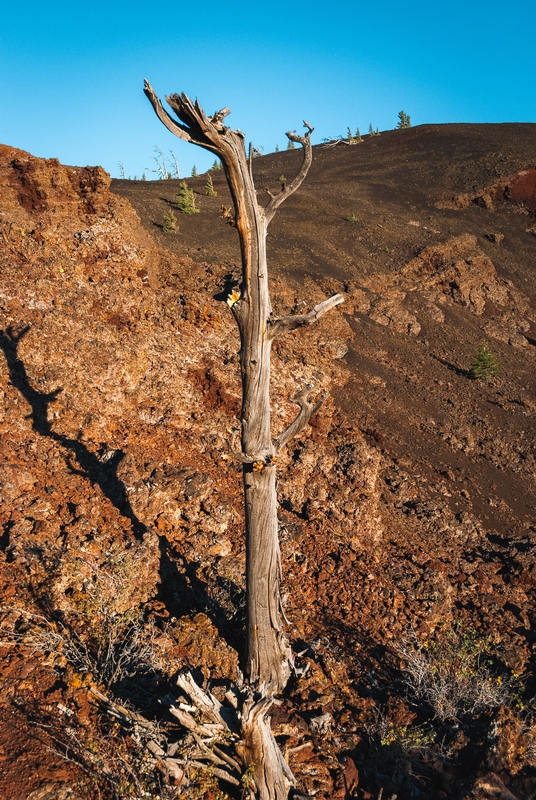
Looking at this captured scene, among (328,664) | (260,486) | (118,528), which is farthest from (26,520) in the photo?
(328,664)

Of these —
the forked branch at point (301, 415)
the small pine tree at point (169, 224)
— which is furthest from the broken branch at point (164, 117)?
the small pine tree at point (169, 224)

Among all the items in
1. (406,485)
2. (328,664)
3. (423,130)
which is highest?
(423,130)

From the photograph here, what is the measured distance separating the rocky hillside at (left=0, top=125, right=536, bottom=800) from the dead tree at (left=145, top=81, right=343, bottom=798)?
26.7 inches

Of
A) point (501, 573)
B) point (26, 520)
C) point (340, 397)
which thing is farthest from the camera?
point (340, 397)

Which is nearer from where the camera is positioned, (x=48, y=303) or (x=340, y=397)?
(x=48, y=303)

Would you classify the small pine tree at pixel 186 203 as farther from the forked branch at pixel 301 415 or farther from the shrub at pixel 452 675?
the shrub at pixel 452 675

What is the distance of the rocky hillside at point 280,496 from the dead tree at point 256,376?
0.68m

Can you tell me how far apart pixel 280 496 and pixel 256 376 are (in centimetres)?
434

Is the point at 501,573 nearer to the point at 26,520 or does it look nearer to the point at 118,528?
the point at 118,528

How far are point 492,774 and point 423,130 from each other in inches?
1541

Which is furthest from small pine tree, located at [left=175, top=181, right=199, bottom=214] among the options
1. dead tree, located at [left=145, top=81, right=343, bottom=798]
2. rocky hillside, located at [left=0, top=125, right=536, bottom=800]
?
dead tree, located at [left=145, top=81, right=343, bottom=798]

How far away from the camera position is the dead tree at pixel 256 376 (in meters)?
4.30

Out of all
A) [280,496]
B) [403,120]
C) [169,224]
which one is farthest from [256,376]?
[403,120]

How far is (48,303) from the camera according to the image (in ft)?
34.0
